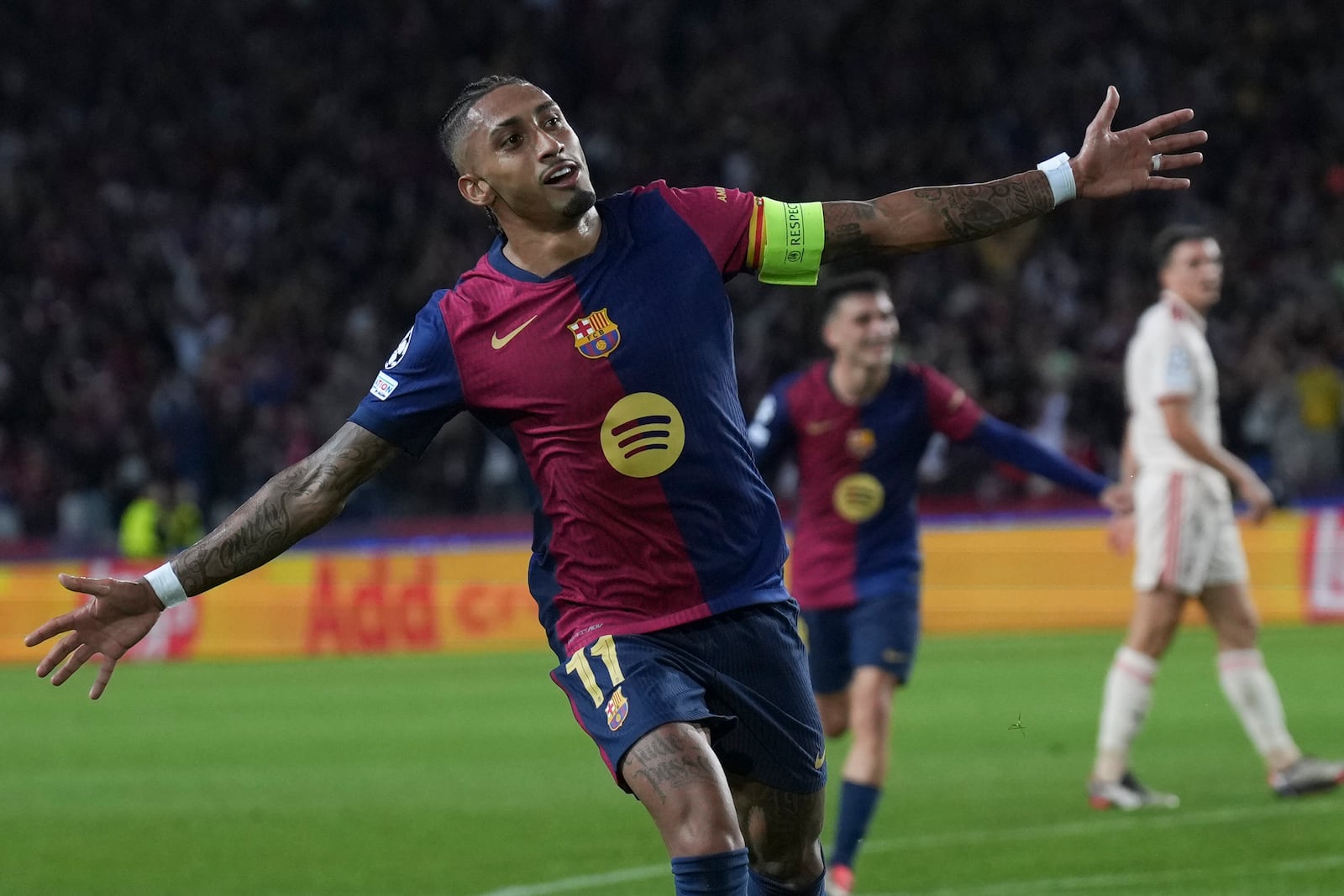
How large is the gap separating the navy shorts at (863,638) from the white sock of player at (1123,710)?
1.39 m

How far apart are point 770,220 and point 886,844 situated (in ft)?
14.0

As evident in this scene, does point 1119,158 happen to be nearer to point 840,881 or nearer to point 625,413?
point 625,413

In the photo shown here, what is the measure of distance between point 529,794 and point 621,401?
5870mm

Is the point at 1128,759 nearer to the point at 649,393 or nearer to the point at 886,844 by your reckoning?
the point at 886,844

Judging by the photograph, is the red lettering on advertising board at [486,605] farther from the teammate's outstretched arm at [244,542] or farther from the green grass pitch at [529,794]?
the teammate's outstretched arm at [244,542]

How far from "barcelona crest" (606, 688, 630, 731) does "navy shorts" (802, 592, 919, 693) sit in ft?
10.5

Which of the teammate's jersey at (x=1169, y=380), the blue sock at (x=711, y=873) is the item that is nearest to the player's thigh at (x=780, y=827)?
the blue sock at (x=711, y=873)

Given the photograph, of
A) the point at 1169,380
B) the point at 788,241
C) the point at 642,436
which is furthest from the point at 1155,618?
the point at 642,436

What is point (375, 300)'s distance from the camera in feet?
78.9

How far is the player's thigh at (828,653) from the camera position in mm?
8328

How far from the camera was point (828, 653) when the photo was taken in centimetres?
836

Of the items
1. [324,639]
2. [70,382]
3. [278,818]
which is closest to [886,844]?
[278,818]

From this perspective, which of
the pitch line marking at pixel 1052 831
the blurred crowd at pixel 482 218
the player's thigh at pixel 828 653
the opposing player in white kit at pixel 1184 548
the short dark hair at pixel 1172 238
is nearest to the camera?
the pitch line marking at pixel 1052 831

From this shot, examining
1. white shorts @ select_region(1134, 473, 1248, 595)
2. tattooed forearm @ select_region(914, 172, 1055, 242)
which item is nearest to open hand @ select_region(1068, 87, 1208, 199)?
tattooed forearm @ select_region(914, 172, 1055, 242)
